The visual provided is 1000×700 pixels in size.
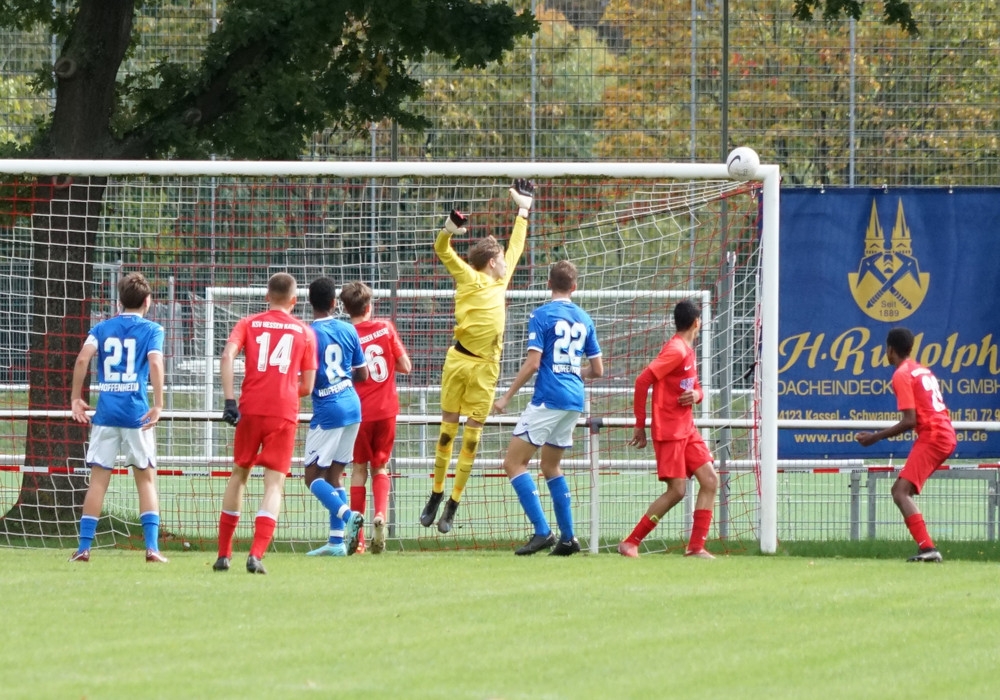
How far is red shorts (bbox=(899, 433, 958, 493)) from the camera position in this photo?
412 inches

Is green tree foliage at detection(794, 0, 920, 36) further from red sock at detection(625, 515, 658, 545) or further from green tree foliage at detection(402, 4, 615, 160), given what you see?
red sock at detection(625, 515, 658, 545)

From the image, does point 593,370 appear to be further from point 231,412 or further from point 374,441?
point 231,412

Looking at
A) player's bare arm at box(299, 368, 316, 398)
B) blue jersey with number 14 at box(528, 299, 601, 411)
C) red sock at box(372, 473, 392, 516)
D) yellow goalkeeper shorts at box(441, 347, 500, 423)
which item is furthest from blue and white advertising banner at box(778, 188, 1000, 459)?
player's bare arm at box(299, 368, 316, 398)

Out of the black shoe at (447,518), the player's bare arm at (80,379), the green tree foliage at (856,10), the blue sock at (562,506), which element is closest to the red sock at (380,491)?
the black shoe at (447,518)

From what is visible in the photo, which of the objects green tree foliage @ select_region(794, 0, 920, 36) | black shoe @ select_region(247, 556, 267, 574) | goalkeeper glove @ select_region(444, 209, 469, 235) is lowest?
black shoe @ select_region(247, 556, 267, 574)

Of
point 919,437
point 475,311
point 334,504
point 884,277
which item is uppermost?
point 884,277

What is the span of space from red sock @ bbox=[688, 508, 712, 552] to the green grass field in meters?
0.56

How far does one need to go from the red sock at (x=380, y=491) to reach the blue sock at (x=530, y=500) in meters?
1.03

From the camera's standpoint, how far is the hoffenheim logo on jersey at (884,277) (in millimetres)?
12883

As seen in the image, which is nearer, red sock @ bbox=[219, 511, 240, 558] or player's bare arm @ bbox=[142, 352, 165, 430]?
red sock @ bbox=[219, 511, 240, 558]

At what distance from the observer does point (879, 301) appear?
42.3 feet

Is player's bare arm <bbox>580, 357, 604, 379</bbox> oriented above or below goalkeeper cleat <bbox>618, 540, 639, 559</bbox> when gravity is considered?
above

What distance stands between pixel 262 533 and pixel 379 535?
1.59m

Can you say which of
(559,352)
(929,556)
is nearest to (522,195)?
(559,352)
